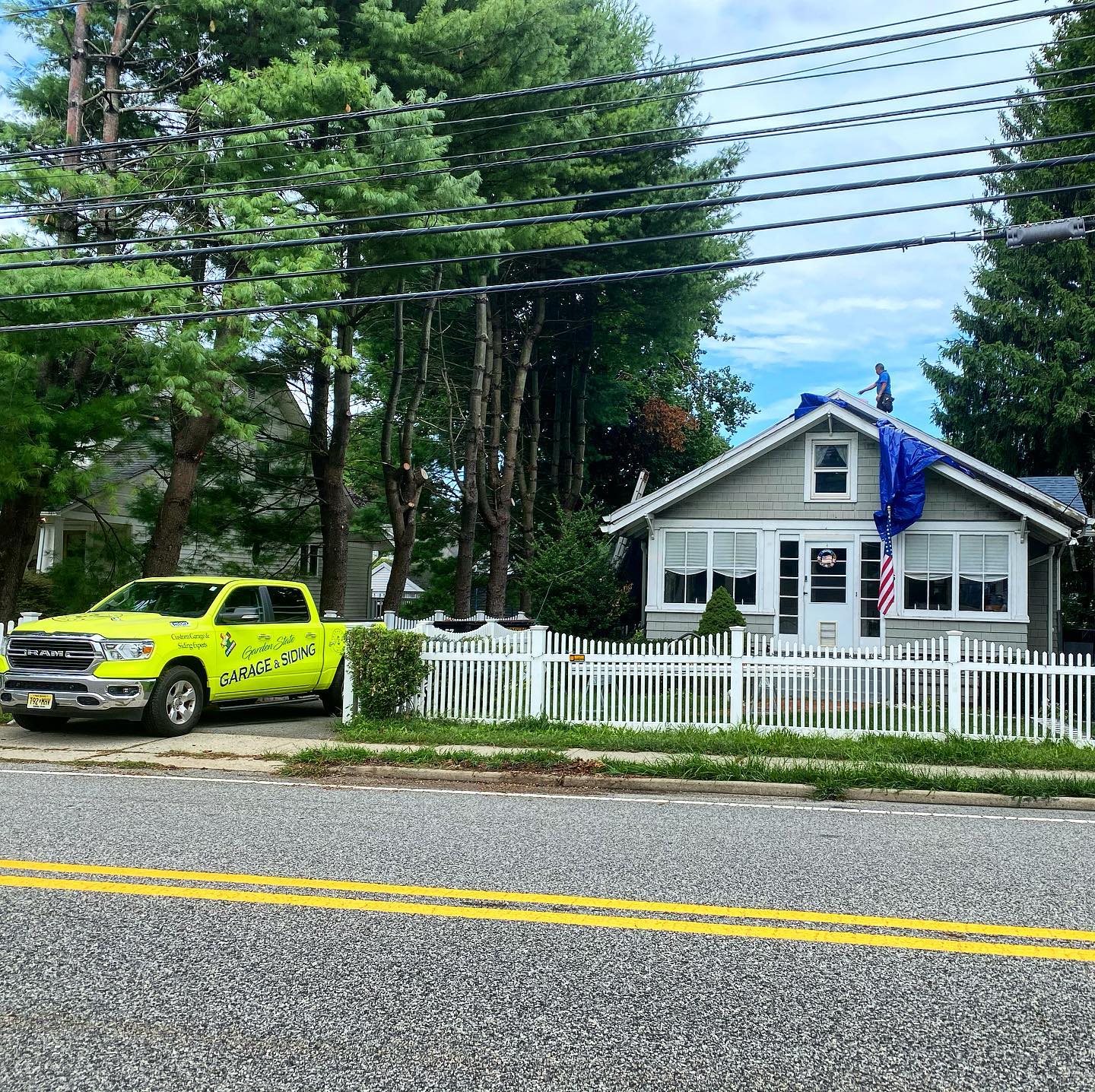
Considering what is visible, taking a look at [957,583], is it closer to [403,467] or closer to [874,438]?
[874,438]

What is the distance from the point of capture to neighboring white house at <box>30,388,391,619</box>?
81.4 ft

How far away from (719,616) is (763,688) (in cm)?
573

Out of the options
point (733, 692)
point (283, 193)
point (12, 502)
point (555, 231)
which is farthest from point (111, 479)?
point (733, 692)

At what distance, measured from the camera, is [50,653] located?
12.1 metres

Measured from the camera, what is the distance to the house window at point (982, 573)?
736 inches

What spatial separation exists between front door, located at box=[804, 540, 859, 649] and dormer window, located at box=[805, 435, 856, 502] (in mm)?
933

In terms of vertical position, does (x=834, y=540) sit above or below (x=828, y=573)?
above

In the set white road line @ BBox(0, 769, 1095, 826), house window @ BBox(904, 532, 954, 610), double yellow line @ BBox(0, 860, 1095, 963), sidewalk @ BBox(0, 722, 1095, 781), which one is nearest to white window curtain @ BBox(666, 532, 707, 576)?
house window @ BBox(904, 532, 954, 610)

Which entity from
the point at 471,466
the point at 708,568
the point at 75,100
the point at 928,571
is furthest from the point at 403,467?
the point at 928,571

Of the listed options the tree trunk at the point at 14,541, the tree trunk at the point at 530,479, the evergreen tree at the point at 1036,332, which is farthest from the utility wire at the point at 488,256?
the evergreen tree at the point at 1036,332

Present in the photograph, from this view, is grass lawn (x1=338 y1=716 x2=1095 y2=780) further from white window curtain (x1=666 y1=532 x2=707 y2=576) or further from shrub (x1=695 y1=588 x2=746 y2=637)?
white window curtain (x1=666 y1=532 x2=707 y2=576)

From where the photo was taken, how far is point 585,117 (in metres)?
24.1

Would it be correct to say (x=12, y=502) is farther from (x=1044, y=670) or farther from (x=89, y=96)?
(x=1044, y=670)

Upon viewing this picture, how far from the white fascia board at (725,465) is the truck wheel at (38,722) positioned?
34.2 ft
